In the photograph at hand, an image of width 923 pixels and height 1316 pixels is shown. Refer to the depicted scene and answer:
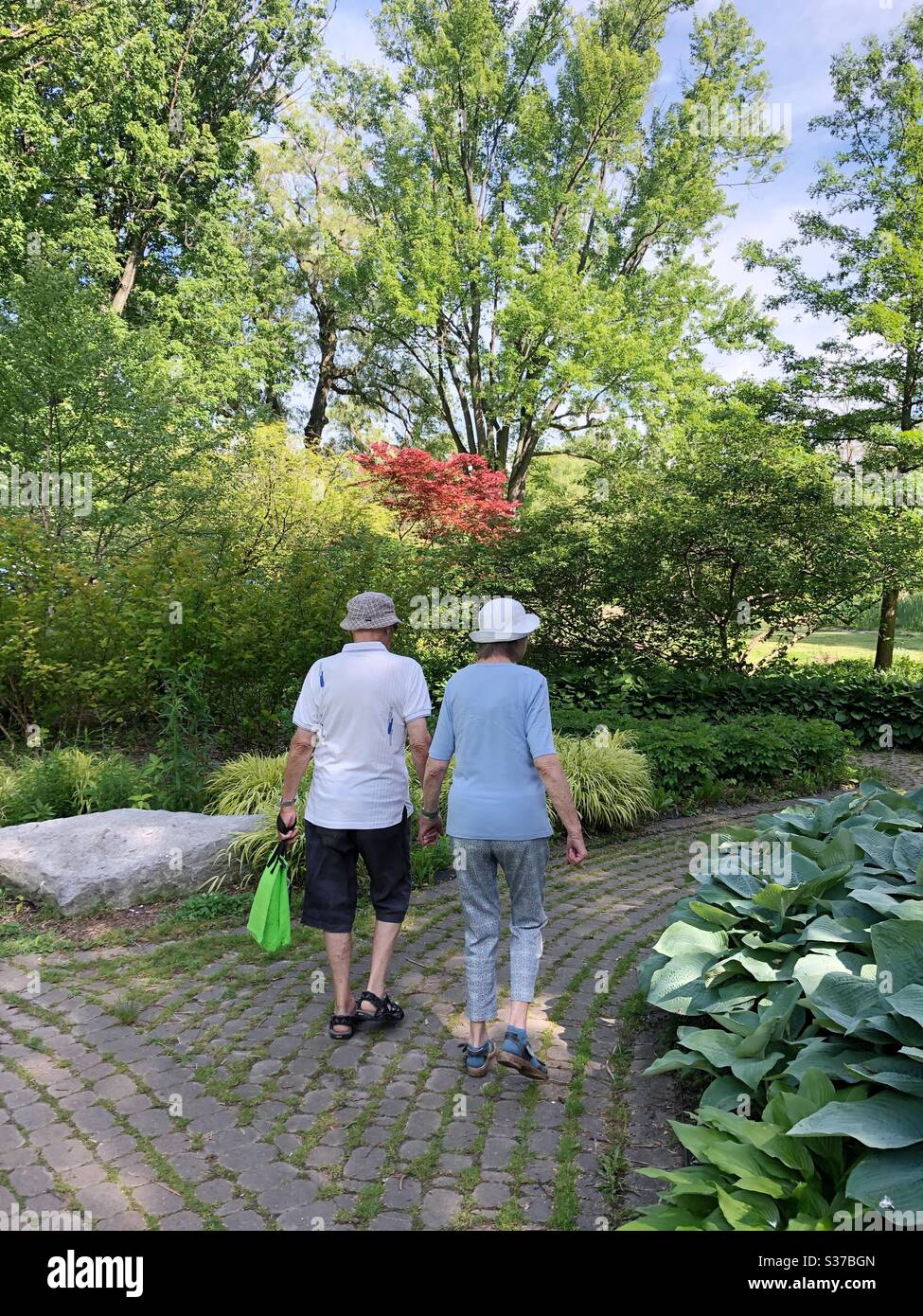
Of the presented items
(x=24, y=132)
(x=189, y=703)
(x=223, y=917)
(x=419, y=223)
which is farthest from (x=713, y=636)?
(x=24, y=132)

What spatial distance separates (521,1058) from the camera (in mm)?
3168

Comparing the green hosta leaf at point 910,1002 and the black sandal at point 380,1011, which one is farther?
the black sandal at point 380,1011

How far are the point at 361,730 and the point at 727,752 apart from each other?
576 centimetres

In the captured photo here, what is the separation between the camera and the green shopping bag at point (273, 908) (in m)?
3.63

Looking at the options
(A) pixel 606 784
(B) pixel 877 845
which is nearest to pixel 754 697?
(A) pixel 606 784

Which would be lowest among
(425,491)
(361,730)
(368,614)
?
(361,730)

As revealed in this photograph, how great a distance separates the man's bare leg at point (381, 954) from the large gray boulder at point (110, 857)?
202 cm

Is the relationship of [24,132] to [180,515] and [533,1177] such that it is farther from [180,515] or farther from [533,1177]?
[533,1177]

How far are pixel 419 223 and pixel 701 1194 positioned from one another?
63.2 feet

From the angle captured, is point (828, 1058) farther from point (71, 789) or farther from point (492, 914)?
point (71, 789)

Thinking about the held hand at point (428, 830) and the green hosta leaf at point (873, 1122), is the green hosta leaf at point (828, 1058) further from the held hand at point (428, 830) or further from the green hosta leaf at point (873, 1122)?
the held hand at point (428, 830)

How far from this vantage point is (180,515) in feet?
39.3

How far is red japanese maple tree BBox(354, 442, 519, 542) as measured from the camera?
13711 mm

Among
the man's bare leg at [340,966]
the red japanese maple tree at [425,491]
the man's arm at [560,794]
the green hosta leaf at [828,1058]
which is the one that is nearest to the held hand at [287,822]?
the man's bare leg at [340,966]
